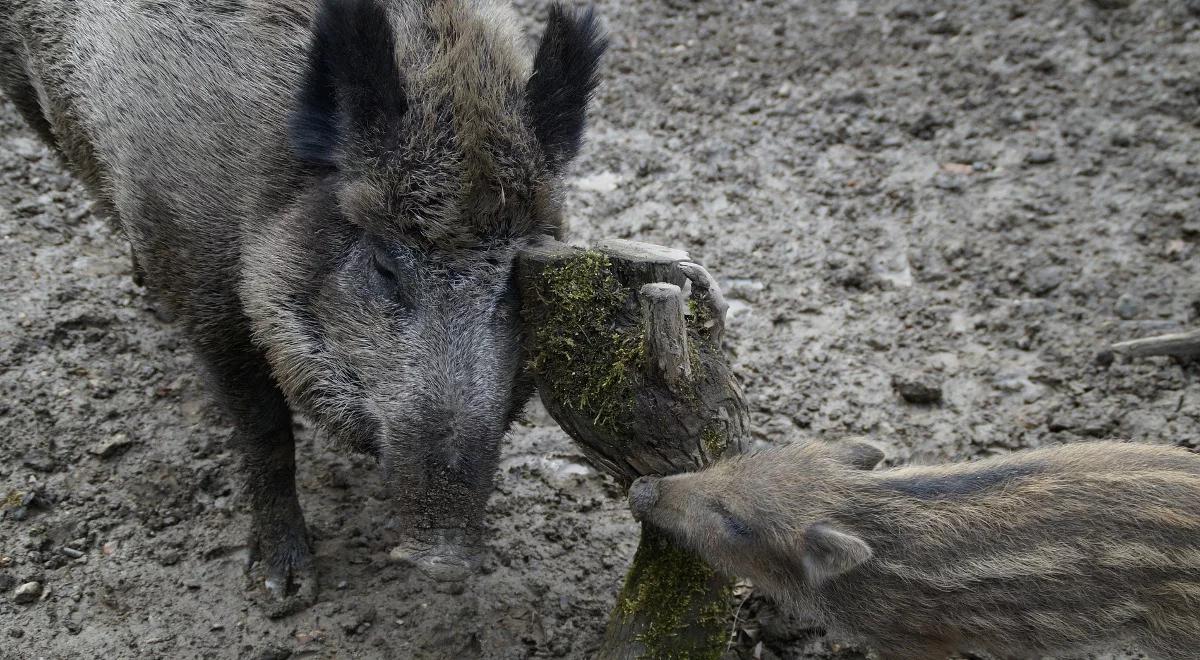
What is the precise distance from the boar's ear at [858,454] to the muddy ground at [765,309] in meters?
0.58

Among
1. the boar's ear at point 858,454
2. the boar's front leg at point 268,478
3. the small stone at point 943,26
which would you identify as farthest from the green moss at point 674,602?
the small stone at point 943,26

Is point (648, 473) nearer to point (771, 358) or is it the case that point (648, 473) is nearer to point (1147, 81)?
point (771, 358)

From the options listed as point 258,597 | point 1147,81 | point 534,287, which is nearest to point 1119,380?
point 1147,81

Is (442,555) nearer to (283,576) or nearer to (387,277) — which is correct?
(387,277)

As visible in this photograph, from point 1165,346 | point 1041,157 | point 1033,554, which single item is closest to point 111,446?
point 1033,554

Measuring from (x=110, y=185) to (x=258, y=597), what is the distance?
153 cm

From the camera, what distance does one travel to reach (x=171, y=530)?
11.9 ft

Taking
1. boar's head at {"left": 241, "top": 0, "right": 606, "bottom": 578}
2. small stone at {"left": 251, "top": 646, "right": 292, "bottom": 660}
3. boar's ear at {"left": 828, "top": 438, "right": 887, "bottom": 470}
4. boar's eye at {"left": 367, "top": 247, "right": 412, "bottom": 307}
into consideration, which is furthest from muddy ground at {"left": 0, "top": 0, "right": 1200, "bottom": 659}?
boar's eye at {"left": 367, "top": 247, "right": 412, "bottom": 307}

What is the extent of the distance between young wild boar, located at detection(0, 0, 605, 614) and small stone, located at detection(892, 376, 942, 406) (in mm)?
1804

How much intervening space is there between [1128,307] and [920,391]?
3.34ft

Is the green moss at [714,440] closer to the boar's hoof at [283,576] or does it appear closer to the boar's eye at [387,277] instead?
the boar's eye at [387,277]

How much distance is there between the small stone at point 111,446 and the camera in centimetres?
379

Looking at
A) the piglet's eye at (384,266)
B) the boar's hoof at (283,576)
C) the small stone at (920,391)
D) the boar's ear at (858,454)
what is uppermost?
the piglet's eye at (384,266)

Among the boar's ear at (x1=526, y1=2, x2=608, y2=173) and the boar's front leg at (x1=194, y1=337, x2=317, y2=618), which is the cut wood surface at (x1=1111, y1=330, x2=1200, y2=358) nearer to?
the boar's ear at (x1=526, y1=2, x2=608, y2=173)
